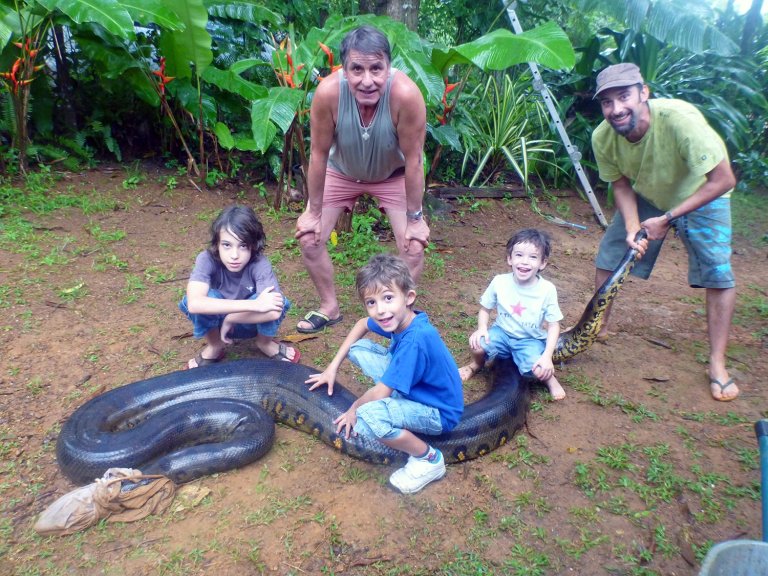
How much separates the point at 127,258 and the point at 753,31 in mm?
9524

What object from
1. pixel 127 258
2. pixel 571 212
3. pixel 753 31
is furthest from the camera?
pixel 753 31

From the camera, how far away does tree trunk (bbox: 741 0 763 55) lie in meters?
8.11

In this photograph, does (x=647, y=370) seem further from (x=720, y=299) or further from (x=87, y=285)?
(x=87, y=285)

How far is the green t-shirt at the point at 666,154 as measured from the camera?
135 inches

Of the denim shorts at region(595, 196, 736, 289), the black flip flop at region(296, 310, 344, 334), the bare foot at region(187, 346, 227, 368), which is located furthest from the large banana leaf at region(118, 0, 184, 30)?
the denim shorts at region(595, 196, 736, 289)

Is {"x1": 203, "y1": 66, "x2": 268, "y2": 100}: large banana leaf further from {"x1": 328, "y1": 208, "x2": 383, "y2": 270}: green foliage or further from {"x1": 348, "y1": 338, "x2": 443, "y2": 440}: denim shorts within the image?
{"x1": 348, "y1": 338, "x2": 443, "y2": 440}: denim shorts

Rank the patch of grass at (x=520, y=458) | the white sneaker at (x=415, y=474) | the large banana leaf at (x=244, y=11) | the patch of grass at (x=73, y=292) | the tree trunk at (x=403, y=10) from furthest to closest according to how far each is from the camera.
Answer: the tree trunk at (x=403, y=10) → the large banana leaf at (x=244, y=11) → the patch of grass at (x=73, y=292) → the patch of grass at (x=520, y=458) → the white sneaker at (x=415, y=474)

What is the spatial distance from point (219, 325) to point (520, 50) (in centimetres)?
360

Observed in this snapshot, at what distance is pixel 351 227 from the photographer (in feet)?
20.2

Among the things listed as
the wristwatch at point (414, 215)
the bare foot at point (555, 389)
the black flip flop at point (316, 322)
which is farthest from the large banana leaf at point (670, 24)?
the black flip flop at point (316, 322)

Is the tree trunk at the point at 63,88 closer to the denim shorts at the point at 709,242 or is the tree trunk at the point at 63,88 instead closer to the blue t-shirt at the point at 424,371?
the blue t-shirt at the point at 424,371

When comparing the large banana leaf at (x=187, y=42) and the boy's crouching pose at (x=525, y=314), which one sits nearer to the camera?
the boy's crouching pose at (x=525, y=314)

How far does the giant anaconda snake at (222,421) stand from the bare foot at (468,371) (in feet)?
0.61

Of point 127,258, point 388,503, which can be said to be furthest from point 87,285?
point 388,503
